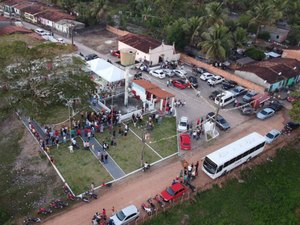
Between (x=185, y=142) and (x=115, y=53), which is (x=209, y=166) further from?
(x=115, y=53)

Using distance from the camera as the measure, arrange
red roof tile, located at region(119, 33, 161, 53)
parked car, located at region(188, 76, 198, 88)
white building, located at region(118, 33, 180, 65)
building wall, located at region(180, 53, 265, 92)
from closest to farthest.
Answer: parked car, located at region(188, 76, 198, 88) → building wall, located at region(180, 53, 265, 92) → white building, located at region(118, 33, 180, 65) → red roof tile, located at region(119, 33, 161, 53)

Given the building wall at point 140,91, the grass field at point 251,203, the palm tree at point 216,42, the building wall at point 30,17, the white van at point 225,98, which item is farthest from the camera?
the building wall at point 30,17

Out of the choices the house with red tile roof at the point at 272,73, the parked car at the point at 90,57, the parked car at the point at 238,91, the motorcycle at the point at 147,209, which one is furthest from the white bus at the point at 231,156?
the parked car at the point at 90,57

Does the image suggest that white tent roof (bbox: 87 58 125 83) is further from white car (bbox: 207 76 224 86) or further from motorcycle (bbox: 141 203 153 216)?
motorcycle (bbox: 141 203 153 216)

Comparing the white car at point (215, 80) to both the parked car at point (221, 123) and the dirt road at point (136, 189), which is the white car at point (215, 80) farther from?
the dirt road at point (136, 189)

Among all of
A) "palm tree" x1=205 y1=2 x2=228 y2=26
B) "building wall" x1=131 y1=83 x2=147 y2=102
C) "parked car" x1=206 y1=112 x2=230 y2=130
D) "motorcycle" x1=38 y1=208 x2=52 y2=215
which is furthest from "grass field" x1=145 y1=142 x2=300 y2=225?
"palm tree" x1=205 y1=2 x2=228 y2=26

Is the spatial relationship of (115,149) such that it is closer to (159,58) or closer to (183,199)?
(183,199)
